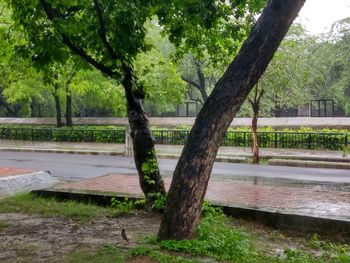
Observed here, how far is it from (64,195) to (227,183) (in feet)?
14.1

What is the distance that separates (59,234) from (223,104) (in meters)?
3.51

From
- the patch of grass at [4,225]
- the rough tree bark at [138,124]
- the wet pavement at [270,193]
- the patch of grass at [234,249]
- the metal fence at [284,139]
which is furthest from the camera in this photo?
the metal fence at [284,139]

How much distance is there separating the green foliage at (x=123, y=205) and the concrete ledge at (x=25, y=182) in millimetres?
3582

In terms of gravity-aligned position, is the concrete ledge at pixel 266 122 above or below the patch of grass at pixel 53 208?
above

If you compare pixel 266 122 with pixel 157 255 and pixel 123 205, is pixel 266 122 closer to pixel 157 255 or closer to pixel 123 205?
pixel 123 205

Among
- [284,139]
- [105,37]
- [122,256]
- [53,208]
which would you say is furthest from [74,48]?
[284,139]

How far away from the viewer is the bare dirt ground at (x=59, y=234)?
6.30 m

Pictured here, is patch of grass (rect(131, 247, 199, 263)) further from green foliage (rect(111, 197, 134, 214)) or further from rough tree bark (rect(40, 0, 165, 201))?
green foliage (rect(111, 197, 134, 214))

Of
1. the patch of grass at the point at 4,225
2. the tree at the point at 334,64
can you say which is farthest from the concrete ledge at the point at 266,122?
the patch of grass at the point at 4,225

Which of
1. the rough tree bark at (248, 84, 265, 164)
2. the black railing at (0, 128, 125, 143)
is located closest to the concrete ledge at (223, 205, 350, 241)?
the rough tree bark at (248, 84, 265, 164)

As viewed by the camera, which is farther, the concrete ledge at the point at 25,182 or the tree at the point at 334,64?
the tree at the point at 334,64

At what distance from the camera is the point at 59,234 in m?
7.52

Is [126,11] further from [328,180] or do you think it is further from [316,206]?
[328,180]

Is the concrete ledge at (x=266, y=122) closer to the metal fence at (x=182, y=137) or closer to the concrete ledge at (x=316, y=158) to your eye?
the metal fence at (x=182, y=137)
